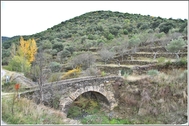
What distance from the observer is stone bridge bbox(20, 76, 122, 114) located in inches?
312

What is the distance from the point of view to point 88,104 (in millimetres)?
9734

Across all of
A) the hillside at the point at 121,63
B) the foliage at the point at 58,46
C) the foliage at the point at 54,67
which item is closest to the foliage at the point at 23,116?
the hillside at the point at 121,63

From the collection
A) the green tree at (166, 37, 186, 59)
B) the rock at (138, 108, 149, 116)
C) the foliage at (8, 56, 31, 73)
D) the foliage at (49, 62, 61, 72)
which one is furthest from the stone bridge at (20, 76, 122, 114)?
the foliage at (49, 62, 61, 72)

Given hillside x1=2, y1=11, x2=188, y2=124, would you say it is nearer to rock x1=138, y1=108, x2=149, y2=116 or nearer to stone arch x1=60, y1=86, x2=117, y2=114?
rock x1=138, y1=108, x2=149, y2=116

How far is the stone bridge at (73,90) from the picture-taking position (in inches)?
312

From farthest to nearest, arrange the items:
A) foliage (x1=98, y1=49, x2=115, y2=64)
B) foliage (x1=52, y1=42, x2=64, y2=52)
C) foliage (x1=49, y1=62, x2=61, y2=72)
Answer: foliage (x1=52, y1=42, x2=64, y2=52)
foliage (x1=98, y1=49, x2=115, y2=64)
foliage (x1=49, y1=62, x2=61, y2=72)

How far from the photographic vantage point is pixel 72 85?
8.66 metres

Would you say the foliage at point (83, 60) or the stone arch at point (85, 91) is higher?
the foliage at point (83, 60)

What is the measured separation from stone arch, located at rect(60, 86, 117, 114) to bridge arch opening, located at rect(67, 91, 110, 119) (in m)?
0.15

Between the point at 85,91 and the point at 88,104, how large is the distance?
1.01m

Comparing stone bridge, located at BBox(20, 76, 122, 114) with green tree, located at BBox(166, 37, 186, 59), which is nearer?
stone bridge, located at BBox(20, 76, 122, 114)

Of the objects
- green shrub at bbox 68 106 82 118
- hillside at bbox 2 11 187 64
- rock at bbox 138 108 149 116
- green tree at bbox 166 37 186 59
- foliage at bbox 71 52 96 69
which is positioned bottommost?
green shrub at bbox 68 106 82 118

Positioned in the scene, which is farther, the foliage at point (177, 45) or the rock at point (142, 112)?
the foliage at point (177, 45)

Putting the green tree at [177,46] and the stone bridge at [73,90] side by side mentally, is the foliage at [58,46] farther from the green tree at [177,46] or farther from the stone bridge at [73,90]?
the stone bridge at [73,90]
